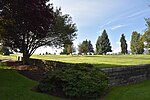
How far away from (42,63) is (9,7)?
319 inches

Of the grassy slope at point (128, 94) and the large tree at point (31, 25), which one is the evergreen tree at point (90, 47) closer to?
the large tree at point (31, 25)

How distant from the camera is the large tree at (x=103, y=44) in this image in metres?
106

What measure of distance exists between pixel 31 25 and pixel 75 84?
8624mm

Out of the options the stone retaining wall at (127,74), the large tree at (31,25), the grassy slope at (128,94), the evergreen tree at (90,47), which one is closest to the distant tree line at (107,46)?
the evergreen tree at (90,47)

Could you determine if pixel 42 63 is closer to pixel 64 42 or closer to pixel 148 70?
pixel 64 42

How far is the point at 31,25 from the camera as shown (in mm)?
18953

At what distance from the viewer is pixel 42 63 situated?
22688 mm

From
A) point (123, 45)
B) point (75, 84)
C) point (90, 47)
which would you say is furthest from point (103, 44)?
point (75, 84)

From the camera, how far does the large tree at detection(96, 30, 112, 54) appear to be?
348ft

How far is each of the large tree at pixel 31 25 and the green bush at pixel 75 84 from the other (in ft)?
16.6

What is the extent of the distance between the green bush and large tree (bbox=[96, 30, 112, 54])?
9381cm

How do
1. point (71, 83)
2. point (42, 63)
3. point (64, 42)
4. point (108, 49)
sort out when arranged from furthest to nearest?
point (108, 49) < point (64, 42) < point (42, 63) < point (71, 83)

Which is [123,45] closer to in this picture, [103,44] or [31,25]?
[103,44]

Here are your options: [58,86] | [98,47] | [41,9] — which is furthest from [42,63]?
[98,47]
